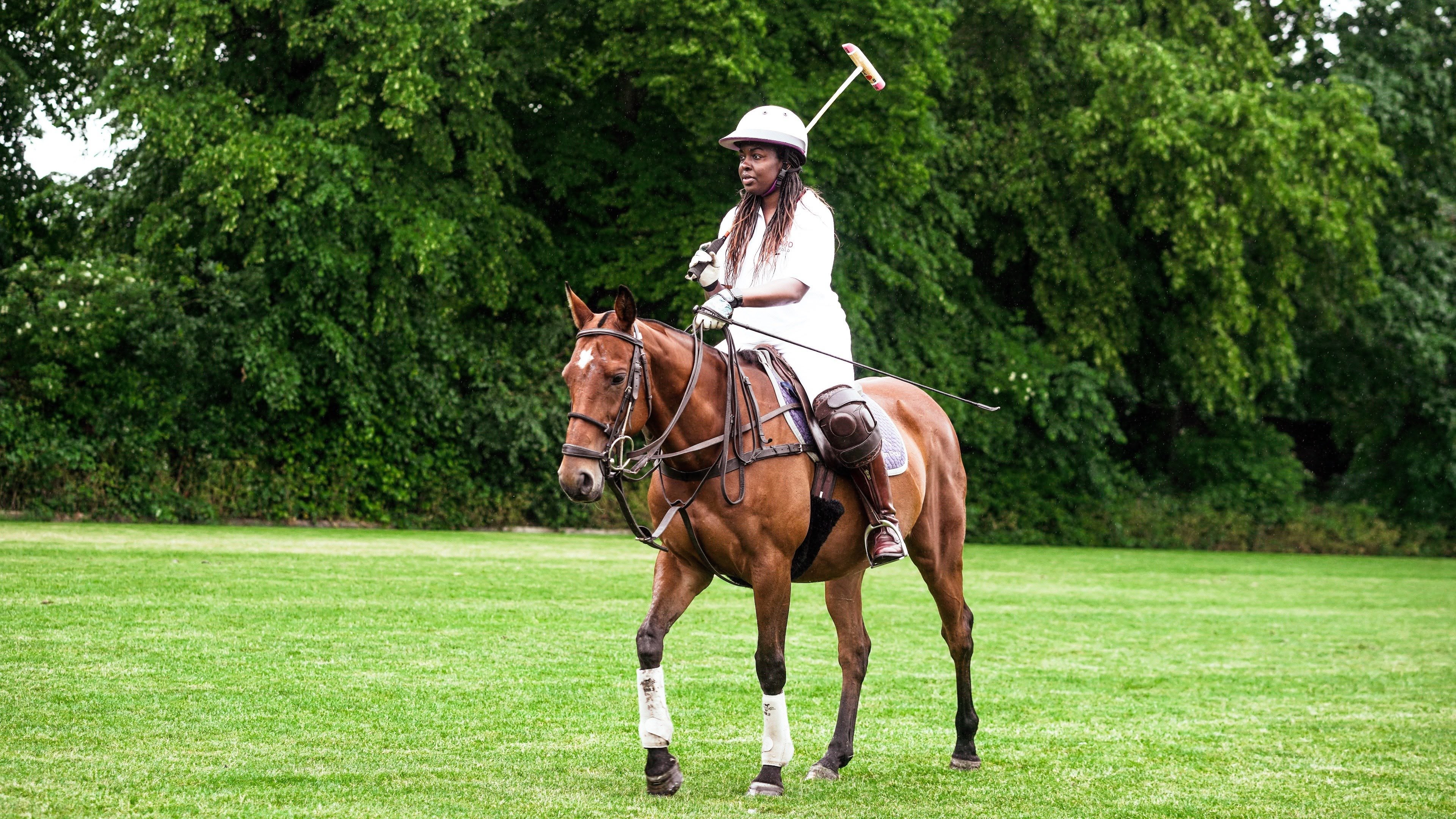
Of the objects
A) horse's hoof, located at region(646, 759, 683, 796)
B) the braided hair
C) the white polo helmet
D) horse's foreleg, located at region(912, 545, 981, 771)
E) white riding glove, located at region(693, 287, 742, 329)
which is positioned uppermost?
the white polo helmet

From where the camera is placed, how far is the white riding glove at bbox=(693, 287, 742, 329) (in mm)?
6355

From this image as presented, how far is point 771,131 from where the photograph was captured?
6801 mm

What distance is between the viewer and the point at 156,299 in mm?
23172

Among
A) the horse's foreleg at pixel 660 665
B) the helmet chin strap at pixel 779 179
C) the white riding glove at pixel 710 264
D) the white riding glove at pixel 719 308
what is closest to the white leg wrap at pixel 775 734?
the horse's foreleg at pixel 660 665

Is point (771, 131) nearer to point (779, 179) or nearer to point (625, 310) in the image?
point (779, 179)

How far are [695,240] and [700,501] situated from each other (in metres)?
19.9

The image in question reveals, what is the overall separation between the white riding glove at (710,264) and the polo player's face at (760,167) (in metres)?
0.34

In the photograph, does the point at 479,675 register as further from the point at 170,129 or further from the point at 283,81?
the point at 283,81

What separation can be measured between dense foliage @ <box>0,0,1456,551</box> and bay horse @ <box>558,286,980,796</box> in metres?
17.1

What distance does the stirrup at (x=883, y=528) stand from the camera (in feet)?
22.6

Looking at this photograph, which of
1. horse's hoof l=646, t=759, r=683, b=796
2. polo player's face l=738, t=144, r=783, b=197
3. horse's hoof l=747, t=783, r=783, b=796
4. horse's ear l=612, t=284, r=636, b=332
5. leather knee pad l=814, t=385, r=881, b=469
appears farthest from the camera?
polo player's face l=738, t=144, r=783, b=197

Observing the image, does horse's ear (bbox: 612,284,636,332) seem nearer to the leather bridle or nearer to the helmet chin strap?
the leather bridle

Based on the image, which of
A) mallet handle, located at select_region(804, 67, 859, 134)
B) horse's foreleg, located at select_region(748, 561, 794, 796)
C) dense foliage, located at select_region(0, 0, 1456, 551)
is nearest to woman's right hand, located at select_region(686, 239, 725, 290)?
mallet handle, located at select_region(804, 67, 859, 134)

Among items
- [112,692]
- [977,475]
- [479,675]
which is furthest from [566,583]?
[977,475]
